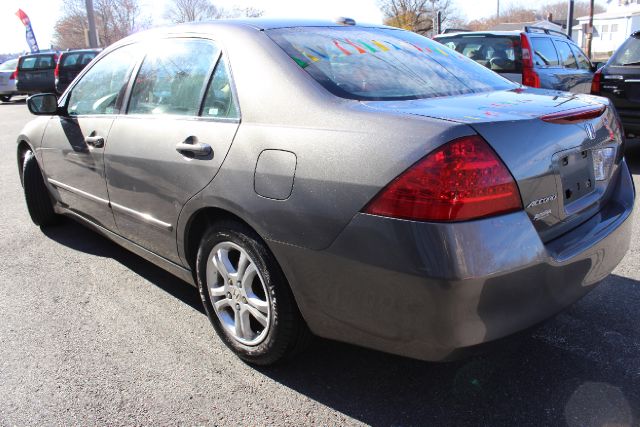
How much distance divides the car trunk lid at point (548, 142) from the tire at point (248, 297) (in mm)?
826

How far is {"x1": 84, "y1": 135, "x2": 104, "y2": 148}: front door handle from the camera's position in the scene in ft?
11.2

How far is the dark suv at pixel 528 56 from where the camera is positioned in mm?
7543

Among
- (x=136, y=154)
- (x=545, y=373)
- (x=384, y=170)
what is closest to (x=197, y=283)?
(x=136, y=154)

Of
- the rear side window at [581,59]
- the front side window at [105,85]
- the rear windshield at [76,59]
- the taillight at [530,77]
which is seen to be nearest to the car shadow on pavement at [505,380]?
the front side window at [105,85]

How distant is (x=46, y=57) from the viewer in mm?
19812

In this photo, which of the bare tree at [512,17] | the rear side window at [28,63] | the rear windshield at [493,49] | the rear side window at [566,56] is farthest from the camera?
the bare tree at [512,17]

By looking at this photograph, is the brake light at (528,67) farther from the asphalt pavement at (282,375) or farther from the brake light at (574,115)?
the brake light at (574,115)

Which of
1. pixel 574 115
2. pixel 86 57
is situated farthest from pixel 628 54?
pixel 86 57

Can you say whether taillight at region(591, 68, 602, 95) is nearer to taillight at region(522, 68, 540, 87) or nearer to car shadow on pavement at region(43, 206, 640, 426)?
taillight at region(522, 68, 540, 87)

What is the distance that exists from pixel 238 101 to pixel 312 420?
1.43 metres

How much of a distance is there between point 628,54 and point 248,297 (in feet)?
20.6

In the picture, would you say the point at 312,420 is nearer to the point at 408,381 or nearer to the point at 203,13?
the point at 408,381

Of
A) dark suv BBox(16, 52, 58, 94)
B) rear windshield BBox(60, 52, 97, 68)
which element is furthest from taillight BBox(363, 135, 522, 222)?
dark suv BBox(16, 52, 58, 94)

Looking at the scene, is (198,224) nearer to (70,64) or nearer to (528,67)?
(528,67)
